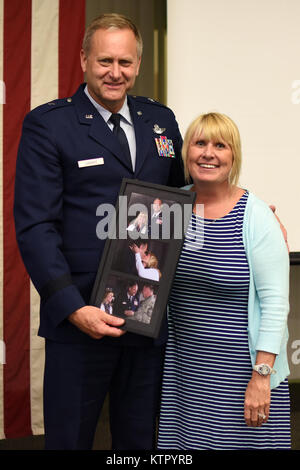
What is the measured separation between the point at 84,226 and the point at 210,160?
0.39 meters

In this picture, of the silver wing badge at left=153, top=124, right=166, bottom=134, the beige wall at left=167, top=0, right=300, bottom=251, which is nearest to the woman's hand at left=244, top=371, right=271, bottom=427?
the silver wing badge at left=153, top=124, right=166, bottom=134

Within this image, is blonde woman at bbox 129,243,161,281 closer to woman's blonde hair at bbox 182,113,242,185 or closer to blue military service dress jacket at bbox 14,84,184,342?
blue military service dress jacket at bbox 14,84,184,342

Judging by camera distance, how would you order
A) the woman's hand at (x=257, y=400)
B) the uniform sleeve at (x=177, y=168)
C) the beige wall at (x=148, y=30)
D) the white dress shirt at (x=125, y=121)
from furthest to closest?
1. the beige wall at (x=148, y=30)
2. the uniform sleeve at (x=177, y=168)
3. the white dress shirt at (x=125, y=121)
4. the woman's hand at (x=257, y=400)

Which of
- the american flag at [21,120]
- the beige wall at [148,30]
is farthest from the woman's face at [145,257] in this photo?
the beige wall at [148,30]

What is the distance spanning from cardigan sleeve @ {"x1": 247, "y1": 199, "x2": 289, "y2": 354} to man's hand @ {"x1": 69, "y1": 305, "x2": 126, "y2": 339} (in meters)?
0.38

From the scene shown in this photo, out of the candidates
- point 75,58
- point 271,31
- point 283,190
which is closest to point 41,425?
point 283,190

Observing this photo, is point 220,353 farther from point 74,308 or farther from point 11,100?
point 11,100

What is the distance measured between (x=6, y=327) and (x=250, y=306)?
5.40 feet

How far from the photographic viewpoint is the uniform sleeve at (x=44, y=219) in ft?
4.65

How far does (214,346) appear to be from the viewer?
1.53m

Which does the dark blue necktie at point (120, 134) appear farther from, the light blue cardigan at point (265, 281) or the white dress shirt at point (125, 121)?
the light blue cardigan at point (265, 281)

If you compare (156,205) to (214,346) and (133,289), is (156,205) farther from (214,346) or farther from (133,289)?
(214,346)

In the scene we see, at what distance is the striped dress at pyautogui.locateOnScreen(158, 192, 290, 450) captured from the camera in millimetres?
1496

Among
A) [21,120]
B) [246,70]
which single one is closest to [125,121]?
[246,70]
